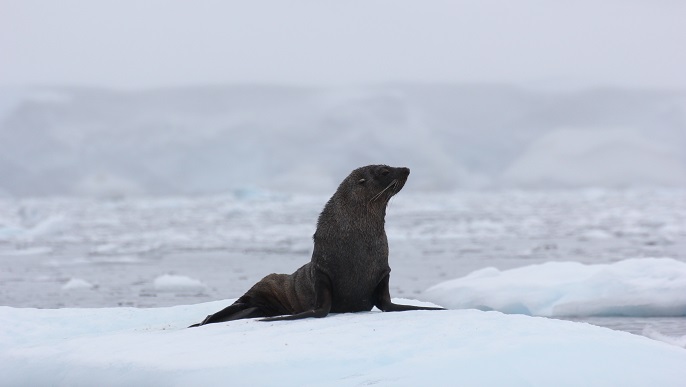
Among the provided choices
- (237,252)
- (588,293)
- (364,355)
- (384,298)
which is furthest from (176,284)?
(364,355)

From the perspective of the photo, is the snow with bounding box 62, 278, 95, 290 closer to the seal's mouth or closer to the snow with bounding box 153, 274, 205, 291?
the snow with bounding box 153, 274, 205, 291

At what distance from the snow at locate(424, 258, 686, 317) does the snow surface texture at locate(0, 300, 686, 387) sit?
3316mm

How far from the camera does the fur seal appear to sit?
523 cm

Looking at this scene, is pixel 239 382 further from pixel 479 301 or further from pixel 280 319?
pixel 479 301

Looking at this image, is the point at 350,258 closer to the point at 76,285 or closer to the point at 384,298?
the point at 384,298

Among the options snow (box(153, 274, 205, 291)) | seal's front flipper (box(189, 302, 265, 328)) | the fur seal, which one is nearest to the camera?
the fur seal

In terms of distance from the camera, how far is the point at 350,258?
5230mm

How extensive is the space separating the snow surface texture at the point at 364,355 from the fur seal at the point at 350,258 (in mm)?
181

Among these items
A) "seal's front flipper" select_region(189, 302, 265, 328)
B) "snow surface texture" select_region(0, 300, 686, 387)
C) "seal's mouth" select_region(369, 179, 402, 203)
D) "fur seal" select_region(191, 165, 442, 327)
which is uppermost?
"seal's mouth" select_region(369, 179, 402, 203)

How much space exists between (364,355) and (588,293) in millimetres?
4624

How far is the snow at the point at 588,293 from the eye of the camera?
8062 millimetres

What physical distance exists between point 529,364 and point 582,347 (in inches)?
17.3

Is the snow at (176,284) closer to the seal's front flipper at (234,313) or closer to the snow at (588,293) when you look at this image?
the snow at (588,293)

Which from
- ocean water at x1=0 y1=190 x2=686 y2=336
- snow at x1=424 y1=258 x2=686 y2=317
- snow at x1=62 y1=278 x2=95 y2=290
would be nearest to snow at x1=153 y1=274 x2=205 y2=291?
ocean water at x1=0 y1=190 x2=686 y2=336
